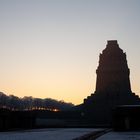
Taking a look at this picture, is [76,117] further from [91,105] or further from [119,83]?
[119,83]

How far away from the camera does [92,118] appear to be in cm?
8150

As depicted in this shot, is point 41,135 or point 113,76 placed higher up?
point 113,76

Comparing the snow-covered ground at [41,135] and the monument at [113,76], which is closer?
the snow-covered ground at [41,135]

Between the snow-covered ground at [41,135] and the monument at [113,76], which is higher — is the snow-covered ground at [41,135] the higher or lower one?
the lower one

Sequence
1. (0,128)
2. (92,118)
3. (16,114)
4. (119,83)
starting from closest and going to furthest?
(0,128) < (16,114) < (92,118) < (119,83)

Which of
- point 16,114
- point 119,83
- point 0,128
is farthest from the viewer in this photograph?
point 119,83

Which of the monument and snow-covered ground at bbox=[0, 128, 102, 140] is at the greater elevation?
the monument

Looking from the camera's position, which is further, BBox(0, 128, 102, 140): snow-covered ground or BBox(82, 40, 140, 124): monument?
BBox(82, 40, 140, 124): monument

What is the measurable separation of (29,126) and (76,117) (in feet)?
55.4

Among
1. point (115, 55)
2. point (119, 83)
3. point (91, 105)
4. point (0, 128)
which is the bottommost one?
point (0, 128)

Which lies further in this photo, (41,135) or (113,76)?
(113,76)

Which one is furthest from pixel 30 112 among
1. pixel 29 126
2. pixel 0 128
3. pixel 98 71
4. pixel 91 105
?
pixel 98 71

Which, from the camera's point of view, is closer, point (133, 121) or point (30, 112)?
point (133, 121)

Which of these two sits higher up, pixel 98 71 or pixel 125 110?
pixel 98 71
